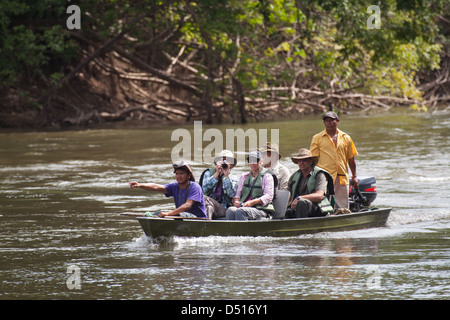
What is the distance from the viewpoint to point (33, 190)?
1440cm

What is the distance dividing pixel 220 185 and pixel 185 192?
2.75 feet

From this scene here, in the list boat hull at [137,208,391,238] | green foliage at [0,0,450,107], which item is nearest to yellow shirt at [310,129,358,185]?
boat hull at [137,208,391,238]

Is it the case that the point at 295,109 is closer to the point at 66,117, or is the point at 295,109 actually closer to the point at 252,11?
the point at 252,11

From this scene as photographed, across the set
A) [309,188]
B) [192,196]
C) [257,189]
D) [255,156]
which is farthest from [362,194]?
[192,196]

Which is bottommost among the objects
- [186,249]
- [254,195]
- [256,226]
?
[186,249]

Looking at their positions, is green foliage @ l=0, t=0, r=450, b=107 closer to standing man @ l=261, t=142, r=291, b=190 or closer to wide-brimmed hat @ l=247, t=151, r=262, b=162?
standing man @ l=261, t=142, r=291, b=190

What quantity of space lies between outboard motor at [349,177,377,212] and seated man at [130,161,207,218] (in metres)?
2.45

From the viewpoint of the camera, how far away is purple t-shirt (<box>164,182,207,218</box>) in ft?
30.7

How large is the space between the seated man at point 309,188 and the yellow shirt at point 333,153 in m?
0.44

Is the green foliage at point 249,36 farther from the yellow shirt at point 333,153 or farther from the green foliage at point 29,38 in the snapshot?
the yellow shirt at point 333,153

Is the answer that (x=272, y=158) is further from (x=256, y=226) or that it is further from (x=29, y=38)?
(x=29, y=38)

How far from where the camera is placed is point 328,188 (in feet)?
32.8

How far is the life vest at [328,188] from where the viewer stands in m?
9.88
